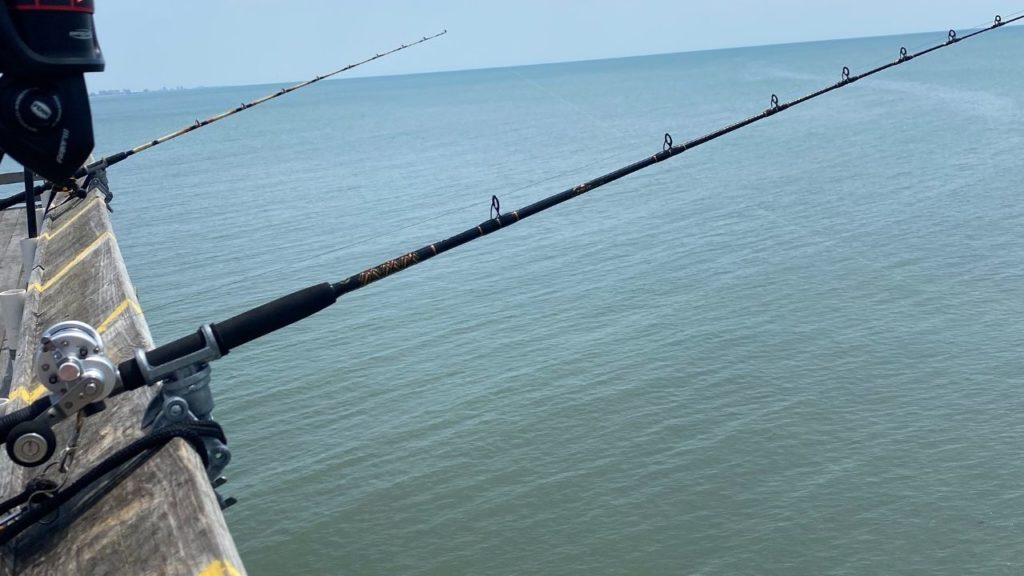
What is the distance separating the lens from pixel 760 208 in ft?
121

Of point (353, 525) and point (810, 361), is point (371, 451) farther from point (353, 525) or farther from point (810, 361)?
point (810, 361)

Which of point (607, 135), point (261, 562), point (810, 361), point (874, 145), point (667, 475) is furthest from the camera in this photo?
point (607, 135)

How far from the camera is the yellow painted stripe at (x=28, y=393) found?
4605 millimetres

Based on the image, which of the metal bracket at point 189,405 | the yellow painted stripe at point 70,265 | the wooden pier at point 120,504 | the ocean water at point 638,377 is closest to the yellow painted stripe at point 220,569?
the wooden pier at point 120,504

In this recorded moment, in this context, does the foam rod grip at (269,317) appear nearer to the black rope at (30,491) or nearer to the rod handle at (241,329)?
the rod handle at (241,329)

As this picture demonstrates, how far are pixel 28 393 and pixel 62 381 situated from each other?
4.56 feet

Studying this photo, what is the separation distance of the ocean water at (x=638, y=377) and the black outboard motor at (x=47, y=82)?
11958mm

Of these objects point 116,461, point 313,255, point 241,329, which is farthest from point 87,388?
point 313,255

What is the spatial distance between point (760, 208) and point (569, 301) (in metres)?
14.5

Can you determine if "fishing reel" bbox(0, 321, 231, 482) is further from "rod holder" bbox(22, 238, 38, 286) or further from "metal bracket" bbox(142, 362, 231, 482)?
"rod holder" bbox(22, 238, 38, 286)

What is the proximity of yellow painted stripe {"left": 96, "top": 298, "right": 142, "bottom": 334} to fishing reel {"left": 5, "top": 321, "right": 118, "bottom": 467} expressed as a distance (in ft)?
5.01

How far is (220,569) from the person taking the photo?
277cm

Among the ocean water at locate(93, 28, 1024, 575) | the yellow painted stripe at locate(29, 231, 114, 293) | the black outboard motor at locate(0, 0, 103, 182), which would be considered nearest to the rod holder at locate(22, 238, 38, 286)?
the yellow painted stripe at locate(29, 231, 114, 293)

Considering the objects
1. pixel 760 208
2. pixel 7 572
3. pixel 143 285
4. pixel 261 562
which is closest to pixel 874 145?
pixel 760 208
